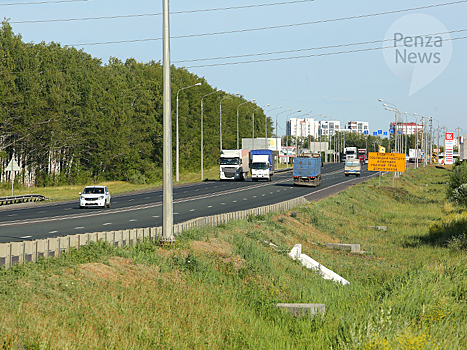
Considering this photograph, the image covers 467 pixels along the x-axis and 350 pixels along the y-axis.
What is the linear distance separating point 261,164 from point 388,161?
55.8 feet

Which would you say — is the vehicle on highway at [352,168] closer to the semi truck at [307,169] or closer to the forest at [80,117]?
the forest at [80,117]

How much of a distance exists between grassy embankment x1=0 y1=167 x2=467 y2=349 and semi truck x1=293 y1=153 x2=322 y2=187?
4383 centimetres

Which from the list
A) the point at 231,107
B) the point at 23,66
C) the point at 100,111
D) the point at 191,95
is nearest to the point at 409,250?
the point at 23,66

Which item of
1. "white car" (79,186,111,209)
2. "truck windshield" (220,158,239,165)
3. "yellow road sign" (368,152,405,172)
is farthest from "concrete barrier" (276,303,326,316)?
"truck windshield" (220,158,239,165)

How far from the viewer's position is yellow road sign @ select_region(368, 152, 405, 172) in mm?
66875

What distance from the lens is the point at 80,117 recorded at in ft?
274

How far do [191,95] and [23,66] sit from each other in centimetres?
4923

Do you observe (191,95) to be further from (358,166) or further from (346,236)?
(346,236)

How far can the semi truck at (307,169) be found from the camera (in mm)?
67938

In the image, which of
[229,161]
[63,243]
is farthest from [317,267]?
[229,161]

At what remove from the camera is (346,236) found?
1497 inches

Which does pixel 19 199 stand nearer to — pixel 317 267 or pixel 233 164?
pixel 233 164

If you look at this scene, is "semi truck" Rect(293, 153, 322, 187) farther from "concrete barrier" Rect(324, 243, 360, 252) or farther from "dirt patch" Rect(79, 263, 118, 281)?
"dirt patch" Rect(79, 263, 118, 281)

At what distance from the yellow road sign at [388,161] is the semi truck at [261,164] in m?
14.2
